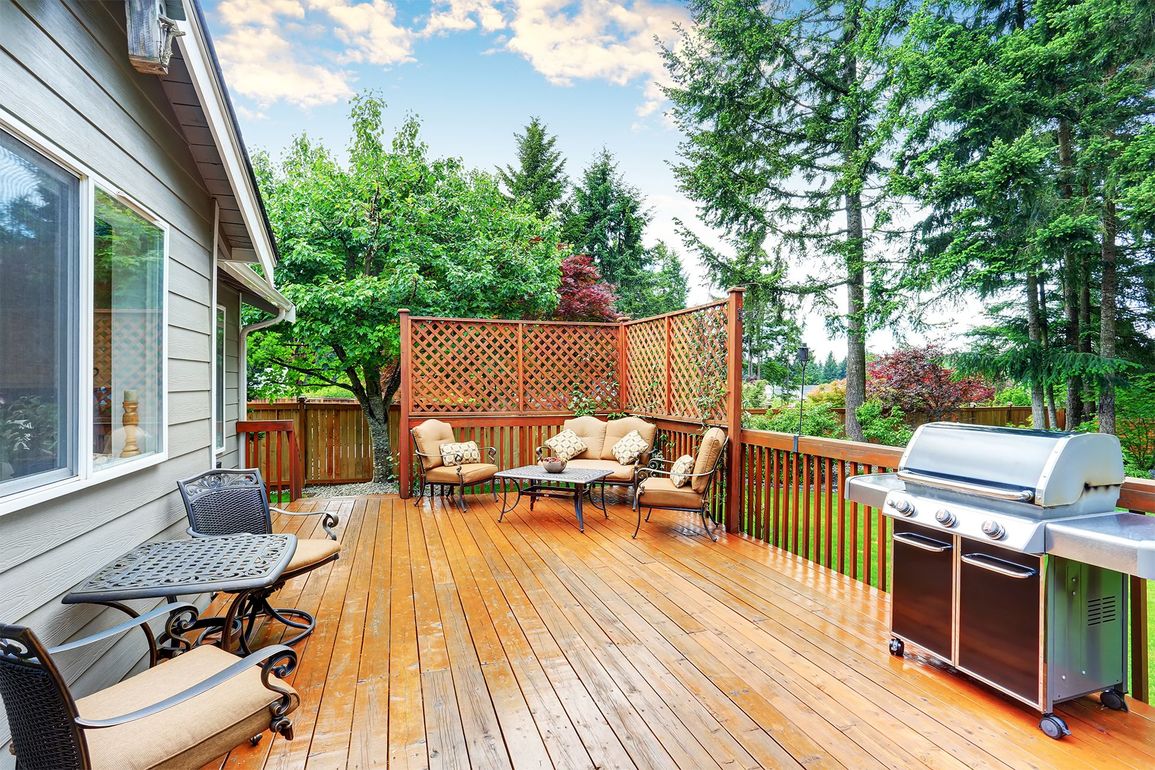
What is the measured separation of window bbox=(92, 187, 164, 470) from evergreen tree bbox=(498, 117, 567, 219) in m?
13.5

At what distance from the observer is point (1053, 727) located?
1.93m

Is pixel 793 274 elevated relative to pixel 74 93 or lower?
elevated

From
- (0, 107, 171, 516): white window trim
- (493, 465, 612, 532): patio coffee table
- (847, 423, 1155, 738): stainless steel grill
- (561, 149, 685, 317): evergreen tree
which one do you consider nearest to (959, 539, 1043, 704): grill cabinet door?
(847, 423, 1155, 738): stainless steel grill

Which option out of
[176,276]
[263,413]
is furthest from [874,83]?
[263,413]

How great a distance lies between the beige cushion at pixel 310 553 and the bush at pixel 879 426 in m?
8.80

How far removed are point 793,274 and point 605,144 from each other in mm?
7666

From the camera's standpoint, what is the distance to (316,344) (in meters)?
7.36

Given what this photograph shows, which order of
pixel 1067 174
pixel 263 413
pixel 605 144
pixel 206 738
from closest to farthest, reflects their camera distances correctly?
1. pixel 206 738
2. pixel 1067 174
3. pixel 263 413
4. pixel 605 144

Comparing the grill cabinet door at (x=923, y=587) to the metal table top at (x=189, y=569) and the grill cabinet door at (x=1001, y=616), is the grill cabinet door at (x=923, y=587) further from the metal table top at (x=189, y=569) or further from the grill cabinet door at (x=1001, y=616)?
the metal table top at (x=189, y=569)

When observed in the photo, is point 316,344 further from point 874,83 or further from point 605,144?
point 605,144

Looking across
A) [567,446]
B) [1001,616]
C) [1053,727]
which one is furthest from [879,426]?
[1053,727]

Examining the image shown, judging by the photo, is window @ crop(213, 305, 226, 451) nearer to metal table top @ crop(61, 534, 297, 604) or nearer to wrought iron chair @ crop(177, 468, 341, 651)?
wrought iron chair @ crop(177, 468, 341, 651)

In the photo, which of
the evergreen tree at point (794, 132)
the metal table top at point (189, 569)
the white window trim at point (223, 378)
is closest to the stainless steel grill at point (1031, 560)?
the metal table top at point (189, 569)

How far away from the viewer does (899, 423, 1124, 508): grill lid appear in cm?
196
